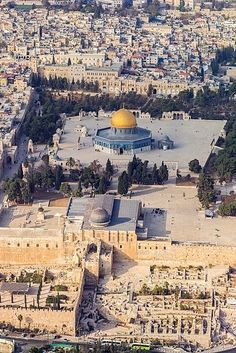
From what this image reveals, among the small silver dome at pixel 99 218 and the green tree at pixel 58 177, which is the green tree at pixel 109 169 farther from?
the small silver dome at pixel 99 218

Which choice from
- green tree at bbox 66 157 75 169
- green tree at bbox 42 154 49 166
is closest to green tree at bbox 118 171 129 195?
green tree at bbox 66 157 75 169

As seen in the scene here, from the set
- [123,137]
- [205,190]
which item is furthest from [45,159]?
[205,190]

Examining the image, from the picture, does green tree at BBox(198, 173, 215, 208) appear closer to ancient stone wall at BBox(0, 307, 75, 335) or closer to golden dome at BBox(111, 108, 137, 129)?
golden dome at BBox(111, 108, 137, 129)

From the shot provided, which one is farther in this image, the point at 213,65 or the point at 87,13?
the point at 87,13

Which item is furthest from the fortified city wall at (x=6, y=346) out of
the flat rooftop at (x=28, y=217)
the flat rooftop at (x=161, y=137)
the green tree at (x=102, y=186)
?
the flat rooftop at (x=161, y=137)

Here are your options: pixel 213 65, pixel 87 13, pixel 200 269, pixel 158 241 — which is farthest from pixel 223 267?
pixel 87 13

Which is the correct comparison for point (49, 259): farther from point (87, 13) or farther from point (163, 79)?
point (87, 13)

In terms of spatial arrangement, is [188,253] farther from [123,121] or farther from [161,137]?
[161,137]
